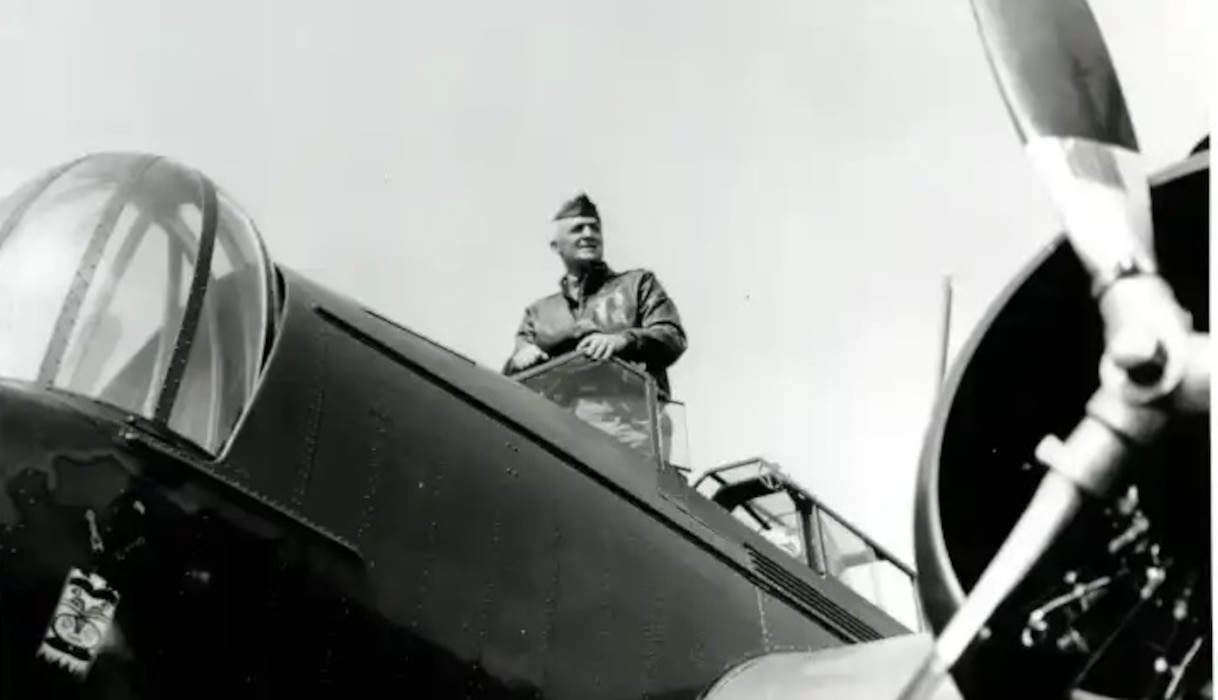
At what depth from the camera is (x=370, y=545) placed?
445 centimetres

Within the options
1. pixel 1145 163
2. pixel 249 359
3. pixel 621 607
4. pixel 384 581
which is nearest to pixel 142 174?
pixel 249 359

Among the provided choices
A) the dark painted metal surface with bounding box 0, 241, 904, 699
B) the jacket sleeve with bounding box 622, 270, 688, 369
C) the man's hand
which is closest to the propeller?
the dark painted metal surface with bounding box 0, 241, 904, 699

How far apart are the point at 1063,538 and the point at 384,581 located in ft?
6.40

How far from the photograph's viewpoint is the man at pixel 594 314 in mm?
6887

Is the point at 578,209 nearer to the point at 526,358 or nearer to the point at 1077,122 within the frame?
the point at 526,358

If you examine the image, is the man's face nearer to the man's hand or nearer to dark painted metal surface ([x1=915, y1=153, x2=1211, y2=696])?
the man's hand

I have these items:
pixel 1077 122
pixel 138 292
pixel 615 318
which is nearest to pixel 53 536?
pixel 138 292

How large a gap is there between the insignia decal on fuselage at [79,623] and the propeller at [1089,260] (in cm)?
189

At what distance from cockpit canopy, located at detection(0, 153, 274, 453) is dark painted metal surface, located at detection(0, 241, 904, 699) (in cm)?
13

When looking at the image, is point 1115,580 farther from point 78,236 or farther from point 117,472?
point 78,236

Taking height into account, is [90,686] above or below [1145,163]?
below

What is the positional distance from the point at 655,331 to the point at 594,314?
0.66 meters

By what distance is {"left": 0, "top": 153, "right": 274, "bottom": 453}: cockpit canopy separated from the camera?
13.3ft

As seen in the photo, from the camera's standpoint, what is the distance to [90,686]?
3.61 metres
